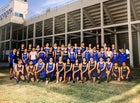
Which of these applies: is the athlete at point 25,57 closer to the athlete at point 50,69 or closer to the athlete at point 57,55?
the athlete at point 50,69

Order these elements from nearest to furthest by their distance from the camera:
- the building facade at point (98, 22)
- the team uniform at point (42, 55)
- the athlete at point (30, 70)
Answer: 1. the athlete at point (30, 70)
2. the team uniform at point (42, 55)
3. the building facade at point (98, 22)

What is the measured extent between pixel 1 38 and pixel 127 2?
88.7 ft

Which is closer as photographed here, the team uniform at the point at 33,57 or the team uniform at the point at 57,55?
the team uniform at the point at 57,55

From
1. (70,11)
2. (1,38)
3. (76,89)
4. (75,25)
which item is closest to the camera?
(76,89)

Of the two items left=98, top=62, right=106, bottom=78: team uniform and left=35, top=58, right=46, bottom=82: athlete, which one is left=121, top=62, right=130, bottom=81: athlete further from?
left=35, top=58, right=46, bottom=82: athlete

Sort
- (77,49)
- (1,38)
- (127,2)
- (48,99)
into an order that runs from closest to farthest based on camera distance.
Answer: (48,99)
(77,49)
(127,2)
(1,38)

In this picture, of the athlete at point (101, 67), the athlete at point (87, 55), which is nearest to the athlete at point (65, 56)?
the athlete at point (87, 55)

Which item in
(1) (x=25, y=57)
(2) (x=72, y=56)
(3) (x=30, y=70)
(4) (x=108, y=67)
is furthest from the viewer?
(1) (x=25, y=57)

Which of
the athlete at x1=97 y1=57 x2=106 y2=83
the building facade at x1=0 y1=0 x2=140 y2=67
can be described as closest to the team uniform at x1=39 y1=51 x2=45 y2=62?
the athlete at x1=97 y1=57 x2=106 y2=83

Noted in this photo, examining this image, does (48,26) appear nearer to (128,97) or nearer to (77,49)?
A: (77,49)

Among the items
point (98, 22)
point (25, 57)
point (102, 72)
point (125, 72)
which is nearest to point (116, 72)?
point (125, 72)

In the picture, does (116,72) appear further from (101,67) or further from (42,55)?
(42,55)

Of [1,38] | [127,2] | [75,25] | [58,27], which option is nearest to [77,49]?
[127,2]

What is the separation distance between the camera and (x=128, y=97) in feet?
20.9
